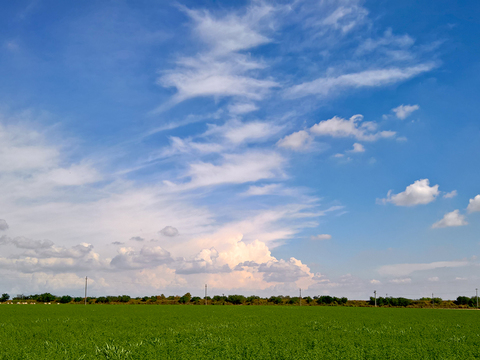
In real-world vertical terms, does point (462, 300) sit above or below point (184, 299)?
below

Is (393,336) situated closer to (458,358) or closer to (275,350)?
(458,358)

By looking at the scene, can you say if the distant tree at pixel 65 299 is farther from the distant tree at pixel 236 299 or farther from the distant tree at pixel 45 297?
the distant tree at pixel 236 299

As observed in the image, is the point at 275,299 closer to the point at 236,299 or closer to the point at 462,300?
the point at 236,299

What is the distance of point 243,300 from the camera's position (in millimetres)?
115062

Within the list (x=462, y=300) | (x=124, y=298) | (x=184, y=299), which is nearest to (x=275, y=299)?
(x=184, y=299)

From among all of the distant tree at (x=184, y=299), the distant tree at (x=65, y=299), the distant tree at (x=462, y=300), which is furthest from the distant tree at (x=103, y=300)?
the distant tree at (x=462, y=300)

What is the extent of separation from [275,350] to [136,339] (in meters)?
8.34

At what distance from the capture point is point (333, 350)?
669 inches

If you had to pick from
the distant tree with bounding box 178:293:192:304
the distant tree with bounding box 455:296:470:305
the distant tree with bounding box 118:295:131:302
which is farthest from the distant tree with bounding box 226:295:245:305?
the distant tree with bounding box 455:296:470:305

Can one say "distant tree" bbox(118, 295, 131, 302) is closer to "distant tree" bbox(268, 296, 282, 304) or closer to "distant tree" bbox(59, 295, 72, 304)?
"distant tree" bbox(59, 295, 72, 304)

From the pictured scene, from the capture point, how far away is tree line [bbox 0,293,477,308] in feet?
367

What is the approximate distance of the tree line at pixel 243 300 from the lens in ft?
367

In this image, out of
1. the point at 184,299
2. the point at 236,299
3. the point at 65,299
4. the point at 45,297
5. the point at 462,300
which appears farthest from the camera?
the point at 462,300

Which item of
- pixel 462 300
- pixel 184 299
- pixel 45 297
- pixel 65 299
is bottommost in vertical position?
pixel 462 300
